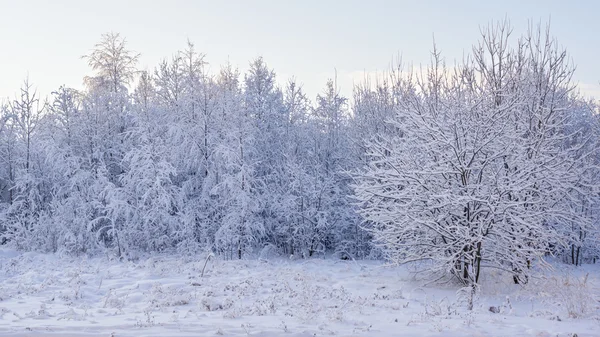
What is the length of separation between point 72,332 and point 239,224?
13552mm

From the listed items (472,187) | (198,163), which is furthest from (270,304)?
(198,163)

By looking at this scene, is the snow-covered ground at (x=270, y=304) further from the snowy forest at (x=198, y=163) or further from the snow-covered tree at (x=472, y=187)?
the snowy forest at (x=198, y=163)

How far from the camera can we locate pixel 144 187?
2062 cm

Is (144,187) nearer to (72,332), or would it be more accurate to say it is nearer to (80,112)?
(80,112)

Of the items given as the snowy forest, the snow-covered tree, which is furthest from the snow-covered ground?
the snowy forest

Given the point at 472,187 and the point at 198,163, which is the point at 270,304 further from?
the point at 198,163

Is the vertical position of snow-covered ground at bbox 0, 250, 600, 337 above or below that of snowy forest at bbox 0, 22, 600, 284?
below

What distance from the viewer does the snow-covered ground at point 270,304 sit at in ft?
23.0

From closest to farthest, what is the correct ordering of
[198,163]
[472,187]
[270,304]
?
[270,304] → [472,187] → [198,163]

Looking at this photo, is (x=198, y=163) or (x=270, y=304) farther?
(x=198, y=163)

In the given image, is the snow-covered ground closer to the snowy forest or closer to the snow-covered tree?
the snow-covered tree

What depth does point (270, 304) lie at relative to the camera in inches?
359

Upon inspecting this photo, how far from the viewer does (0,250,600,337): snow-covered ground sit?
7004mm

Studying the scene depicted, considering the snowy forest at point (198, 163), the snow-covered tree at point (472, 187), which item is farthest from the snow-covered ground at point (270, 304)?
the snowy forest at point (198, 163)
